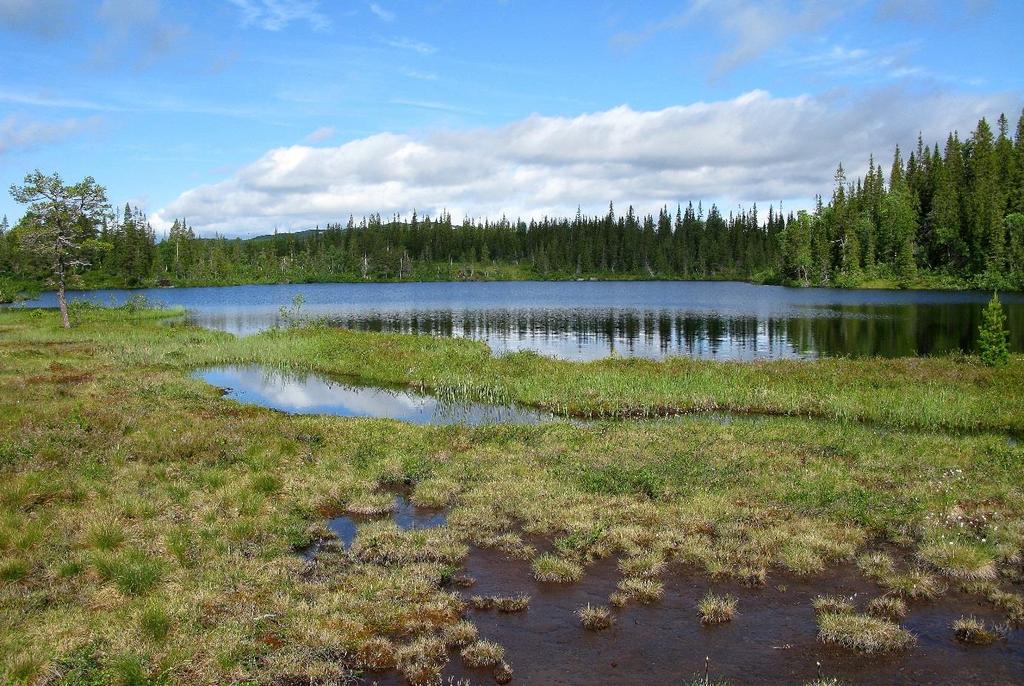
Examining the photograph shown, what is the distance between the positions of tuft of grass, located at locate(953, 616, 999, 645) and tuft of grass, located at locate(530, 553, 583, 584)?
269 inches

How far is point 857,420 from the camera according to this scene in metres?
27.9

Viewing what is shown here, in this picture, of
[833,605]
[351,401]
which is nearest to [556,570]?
[833,605]

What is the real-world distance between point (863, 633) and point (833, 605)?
109cm

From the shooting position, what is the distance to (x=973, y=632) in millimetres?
11203

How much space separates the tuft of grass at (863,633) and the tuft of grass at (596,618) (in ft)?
12.0

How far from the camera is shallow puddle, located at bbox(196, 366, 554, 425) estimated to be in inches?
1203

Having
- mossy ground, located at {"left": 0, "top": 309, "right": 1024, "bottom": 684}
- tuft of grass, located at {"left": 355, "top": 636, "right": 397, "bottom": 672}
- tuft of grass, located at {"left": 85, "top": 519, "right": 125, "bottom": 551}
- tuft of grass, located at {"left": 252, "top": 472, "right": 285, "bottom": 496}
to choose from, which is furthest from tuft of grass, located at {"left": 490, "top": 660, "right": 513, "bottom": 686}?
tuft of grass, located at {"left": 252, "top": 472, "right": 285, "bottom": 496}

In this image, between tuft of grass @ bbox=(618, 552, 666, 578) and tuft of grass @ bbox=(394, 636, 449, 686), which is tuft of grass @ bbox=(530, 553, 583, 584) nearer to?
tuft of grass @ bbox=(618, 552, 666, 578)

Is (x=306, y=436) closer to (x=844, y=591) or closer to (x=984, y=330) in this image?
(x=844, y=591)

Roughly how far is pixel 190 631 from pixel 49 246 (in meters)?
60.6

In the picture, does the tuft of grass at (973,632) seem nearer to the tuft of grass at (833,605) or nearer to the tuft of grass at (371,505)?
the tuft of grass at (833,605)

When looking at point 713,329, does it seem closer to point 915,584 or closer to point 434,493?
point 434,493

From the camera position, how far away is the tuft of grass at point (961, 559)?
43.6 feet

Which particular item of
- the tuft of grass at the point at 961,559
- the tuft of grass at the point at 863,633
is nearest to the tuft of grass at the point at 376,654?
the tuft of grass at the point at 863,633
